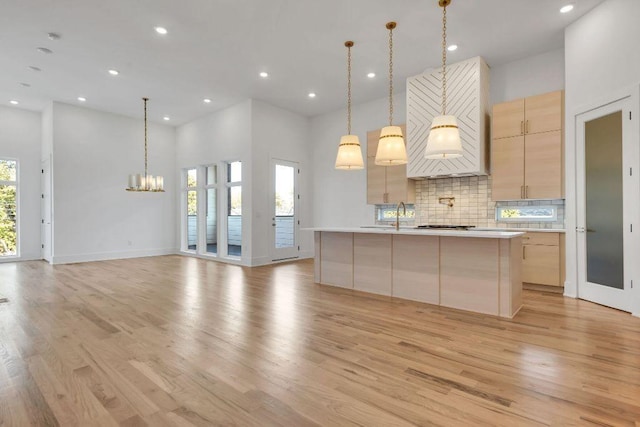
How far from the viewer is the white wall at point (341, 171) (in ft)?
24.8

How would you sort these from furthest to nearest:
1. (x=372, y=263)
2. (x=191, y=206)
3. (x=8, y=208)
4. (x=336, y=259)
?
(x=191, y=206) → (x=8, y=208) → (x=336, y=259) → (x=372, y=263)

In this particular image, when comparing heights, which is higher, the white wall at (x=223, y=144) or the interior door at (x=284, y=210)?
the white wall at (x=223, y=144)

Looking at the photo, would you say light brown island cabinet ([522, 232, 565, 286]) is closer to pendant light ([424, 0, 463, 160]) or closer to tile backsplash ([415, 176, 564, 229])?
tile backsplash ([415, 176, 564, 229])

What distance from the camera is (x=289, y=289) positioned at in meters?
5.13

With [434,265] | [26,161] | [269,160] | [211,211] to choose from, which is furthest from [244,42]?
[26,161]

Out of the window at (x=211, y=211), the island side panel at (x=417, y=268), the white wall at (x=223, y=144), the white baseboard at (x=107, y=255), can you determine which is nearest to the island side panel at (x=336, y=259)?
the island side panel at (x=417, y=268)

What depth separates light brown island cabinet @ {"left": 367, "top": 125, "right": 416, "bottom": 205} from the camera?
6562 millimetres

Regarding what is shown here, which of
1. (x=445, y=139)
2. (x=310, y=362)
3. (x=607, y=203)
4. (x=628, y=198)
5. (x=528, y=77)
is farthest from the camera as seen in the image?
(x=528, y=77)

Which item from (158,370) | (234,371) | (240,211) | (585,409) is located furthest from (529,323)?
(240,211)

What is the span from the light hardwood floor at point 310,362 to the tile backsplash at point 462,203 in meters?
1.61

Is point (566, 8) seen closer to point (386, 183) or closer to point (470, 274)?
point (470, 274)

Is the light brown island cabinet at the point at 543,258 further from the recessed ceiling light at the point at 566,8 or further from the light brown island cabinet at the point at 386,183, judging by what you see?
the recessed ceiling light at the point at 566,8

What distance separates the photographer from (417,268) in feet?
14.3

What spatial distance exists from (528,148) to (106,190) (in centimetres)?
928
